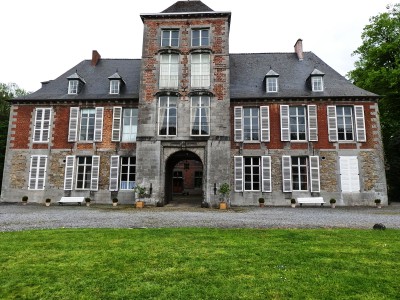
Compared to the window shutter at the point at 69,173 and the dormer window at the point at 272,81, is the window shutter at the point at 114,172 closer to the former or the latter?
the window shutter at the point at 69,173

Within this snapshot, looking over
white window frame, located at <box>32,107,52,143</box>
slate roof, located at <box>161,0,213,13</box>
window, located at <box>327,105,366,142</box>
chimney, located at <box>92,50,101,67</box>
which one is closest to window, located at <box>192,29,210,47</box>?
slate roof, located at <box>161,0,213,13</box>

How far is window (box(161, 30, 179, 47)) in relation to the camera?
18.4 metres

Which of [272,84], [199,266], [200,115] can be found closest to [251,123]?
[272,84]

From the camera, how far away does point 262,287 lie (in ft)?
12.8

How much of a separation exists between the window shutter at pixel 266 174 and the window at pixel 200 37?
803 cm

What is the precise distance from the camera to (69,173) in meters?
19.0

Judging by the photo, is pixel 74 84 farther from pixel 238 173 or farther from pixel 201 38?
pixel 238 173

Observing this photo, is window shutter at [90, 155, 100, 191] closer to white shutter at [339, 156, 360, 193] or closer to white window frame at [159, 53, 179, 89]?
white window frame at [159, 53, 179, 89]

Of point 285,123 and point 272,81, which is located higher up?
point 272,81

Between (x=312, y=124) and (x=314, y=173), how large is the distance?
307 centimetres

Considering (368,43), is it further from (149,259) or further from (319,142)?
(149,259)

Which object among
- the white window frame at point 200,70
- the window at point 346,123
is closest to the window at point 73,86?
the white window frame at point 200,70

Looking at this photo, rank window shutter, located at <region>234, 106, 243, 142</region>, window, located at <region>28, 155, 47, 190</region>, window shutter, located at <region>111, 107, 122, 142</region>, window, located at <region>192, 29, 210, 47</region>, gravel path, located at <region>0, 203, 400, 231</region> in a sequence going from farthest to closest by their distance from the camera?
1. window shutter, located at <region>111, 107, 122, 142</region>
2. window, located at <region>28, 155, 47, 190</region>
3. window shutter, located at <region>234, 106, 243, 142</region>
4. window, located at <region>192, 29, 210, 47</region>
5. gravel path, located at <region>0, 203, 400, 231</region>

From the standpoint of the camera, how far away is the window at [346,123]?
18.1 metres
